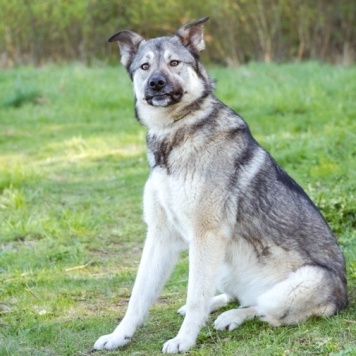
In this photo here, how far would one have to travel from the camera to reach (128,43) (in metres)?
5.04

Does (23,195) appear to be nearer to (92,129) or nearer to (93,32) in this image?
(92,129)

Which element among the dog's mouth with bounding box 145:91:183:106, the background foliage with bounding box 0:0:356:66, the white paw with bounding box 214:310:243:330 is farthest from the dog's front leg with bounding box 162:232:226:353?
the background foliage with bounding box 0:0:356:66

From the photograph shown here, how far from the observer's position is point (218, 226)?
4453 mm

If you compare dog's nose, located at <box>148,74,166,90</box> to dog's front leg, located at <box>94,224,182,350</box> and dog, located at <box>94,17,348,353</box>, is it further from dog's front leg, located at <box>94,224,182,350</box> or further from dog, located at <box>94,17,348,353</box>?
dog's front leg, located at <box>94,224,182,350</box>

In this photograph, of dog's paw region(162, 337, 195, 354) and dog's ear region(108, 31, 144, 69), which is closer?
dog's paw region(162, 337, 195, 354)

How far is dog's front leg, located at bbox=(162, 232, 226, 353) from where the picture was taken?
4.39m

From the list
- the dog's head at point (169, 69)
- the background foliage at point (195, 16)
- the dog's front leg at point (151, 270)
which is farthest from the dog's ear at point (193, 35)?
the background foliage at point (195, 16)

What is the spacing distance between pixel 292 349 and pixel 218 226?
795 millimetres

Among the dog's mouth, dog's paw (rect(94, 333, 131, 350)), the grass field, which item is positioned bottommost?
the grass field

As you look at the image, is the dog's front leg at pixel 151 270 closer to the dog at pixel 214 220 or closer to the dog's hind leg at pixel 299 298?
the dog at pixel 214 220

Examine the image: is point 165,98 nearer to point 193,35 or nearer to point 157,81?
point 157,81

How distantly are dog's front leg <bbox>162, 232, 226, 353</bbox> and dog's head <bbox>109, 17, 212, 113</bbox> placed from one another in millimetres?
877

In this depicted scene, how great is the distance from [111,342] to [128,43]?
188 cm

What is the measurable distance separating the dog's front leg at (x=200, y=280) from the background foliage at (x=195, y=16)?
1571 centimetres
